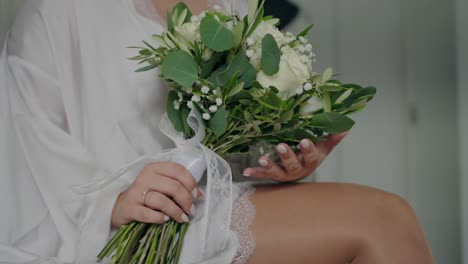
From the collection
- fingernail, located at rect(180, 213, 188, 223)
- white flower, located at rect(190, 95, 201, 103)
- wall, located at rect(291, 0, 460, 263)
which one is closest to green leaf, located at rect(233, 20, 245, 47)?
white flower, located at rect(190, 95, 201, 103)

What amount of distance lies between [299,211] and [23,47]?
2.36 ft

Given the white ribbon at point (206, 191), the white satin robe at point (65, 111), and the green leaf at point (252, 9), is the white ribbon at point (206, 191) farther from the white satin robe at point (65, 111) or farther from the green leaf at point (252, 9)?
the green leaf at point (252, 9)

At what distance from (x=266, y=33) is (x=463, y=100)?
181 cm

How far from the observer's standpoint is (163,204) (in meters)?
1.05

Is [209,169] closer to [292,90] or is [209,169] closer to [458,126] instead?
[292,90]

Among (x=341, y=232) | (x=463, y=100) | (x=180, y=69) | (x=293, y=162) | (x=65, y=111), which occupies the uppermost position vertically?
(x=180, y=69)

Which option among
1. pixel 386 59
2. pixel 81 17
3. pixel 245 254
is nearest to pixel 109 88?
pixel 81 17

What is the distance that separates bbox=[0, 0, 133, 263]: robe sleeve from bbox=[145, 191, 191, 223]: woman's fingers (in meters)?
0.13

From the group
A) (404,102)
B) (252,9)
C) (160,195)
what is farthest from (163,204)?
(404,102)

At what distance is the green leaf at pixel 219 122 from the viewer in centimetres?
104

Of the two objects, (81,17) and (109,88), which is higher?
(81,17)

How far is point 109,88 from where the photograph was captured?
133cm

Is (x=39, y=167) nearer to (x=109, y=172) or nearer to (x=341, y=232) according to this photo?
(x=109, y=172)

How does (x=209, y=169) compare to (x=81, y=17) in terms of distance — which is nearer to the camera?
(x=209, y=169)
